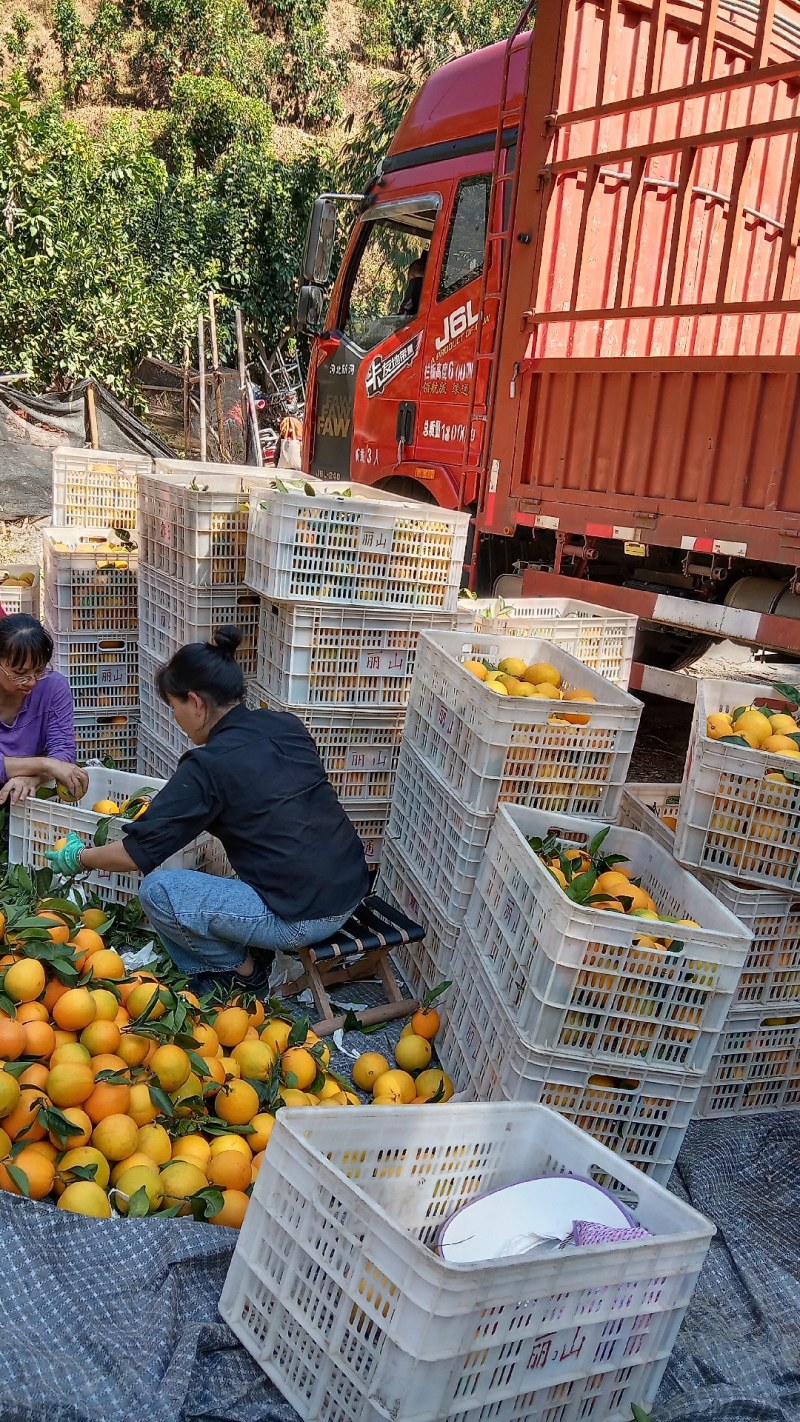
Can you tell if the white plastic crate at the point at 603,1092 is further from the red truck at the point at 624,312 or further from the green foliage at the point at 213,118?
the green foliage at the point at 213,118

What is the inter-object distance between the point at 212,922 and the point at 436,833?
0.87 meters

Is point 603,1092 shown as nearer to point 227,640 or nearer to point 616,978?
point 616,978

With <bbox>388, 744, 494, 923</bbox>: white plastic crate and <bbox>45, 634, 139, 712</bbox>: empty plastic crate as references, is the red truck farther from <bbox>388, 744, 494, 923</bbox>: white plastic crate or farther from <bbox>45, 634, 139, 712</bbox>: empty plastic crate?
<bbox>45, 634, 139, 712</bbox>: empty plastic crate

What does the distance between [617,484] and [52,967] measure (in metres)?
3.97

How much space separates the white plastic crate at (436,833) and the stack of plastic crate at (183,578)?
108cm

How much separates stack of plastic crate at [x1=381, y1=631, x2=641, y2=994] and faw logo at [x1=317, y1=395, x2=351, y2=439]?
168 inches

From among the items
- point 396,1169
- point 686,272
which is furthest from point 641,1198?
point 686,272

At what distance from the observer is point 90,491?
6609 millimetres

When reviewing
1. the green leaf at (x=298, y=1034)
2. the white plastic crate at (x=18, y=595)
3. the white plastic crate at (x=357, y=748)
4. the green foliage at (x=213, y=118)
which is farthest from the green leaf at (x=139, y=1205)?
the green foliage at (x=213, y=118)

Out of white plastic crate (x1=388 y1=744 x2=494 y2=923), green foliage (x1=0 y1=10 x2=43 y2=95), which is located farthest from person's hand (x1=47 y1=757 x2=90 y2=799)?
green foliage (x1=0 y1=10 x2=43 y2=95)

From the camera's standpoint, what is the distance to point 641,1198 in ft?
7.49

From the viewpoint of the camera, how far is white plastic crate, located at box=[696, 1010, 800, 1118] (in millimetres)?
3369

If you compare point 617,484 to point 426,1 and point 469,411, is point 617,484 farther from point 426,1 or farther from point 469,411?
point 426,1

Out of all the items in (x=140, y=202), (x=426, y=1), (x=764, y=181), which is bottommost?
(x=764, y=181)
